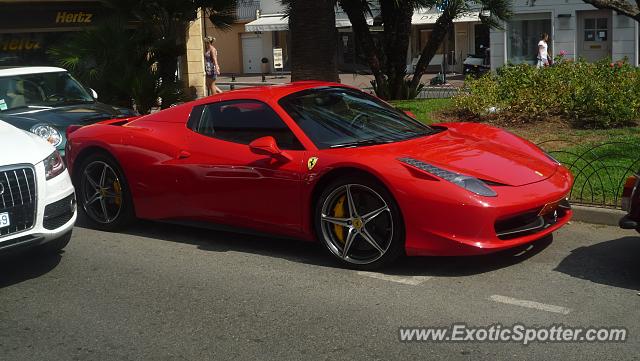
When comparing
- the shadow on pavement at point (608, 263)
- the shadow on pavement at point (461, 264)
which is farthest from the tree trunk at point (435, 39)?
the shadow on pavement at point (461, 264)

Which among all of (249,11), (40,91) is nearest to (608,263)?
(40,91)

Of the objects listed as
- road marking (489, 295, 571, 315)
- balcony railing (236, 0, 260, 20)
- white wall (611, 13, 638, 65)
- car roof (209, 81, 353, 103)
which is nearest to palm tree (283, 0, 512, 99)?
car roof (209, 81, 353, 103)

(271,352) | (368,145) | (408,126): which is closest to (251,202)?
(368,145)

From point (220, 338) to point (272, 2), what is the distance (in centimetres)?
4340

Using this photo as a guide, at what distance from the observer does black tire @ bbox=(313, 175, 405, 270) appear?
5621 millimetres

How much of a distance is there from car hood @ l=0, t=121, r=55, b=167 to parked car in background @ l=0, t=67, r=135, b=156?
11.1 feet

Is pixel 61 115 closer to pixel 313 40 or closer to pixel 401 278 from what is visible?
pixel 313 40

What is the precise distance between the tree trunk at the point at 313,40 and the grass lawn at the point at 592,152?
1.86 meters

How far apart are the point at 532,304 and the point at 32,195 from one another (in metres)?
3.72

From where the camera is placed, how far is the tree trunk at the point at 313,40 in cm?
1195

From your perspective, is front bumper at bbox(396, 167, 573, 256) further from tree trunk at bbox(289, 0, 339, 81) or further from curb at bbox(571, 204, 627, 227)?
tree trunk at bbox(289, 0, 339, 81)

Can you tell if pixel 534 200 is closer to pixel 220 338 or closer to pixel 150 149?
pixel 220 338

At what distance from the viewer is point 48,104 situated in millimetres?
10781

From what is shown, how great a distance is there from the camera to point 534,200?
5.53 metres
